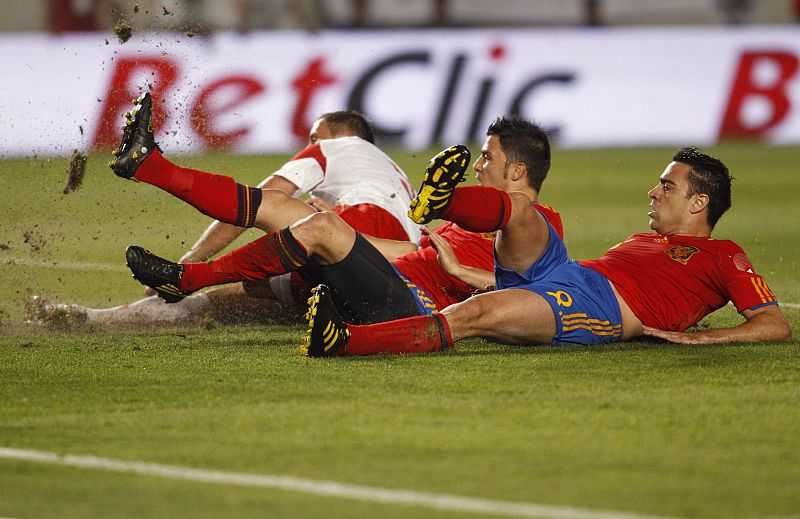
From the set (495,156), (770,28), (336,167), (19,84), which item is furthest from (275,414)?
(770,28)

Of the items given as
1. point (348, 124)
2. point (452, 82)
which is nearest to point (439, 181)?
point (348, 124)

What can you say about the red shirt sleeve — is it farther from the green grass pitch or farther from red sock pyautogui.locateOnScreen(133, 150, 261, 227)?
red sock pyautogui.locateOnScreen(133, 150, 261, 227)

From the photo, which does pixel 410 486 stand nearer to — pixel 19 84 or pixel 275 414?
pixel 275 414

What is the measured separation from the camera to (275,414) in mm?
5320

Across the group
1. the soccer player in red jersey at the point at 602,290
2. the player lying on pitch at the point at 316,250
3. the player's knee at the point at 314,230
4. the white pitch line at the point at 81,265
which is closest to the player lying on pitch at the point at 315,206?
the player lying on pitch at the point at 316,250

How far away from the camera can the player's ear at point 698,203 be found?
7.21 meters

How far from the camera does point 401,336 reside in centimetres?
659

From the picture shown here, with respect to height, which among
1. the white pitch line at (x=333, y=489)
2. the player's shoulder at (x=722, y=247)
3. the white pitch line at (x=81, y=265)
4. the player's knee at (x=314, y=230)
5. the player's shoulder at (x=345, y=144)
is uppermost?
the player's shoulder at (x=345, y=144)

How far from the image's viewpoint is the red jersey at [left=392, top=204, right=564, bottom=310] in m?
7.25

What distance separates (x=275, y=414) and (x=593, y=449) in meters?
1.18

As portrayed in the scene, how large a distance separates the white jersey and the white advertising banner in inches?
382

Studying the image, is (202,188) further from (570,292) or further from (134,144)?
(570,292)

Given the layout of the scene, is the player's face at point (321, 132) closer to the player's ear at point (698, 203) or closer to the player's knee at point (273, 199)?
the player's knee at point (273, 199)

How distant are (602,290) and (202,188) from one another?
1836 mm
